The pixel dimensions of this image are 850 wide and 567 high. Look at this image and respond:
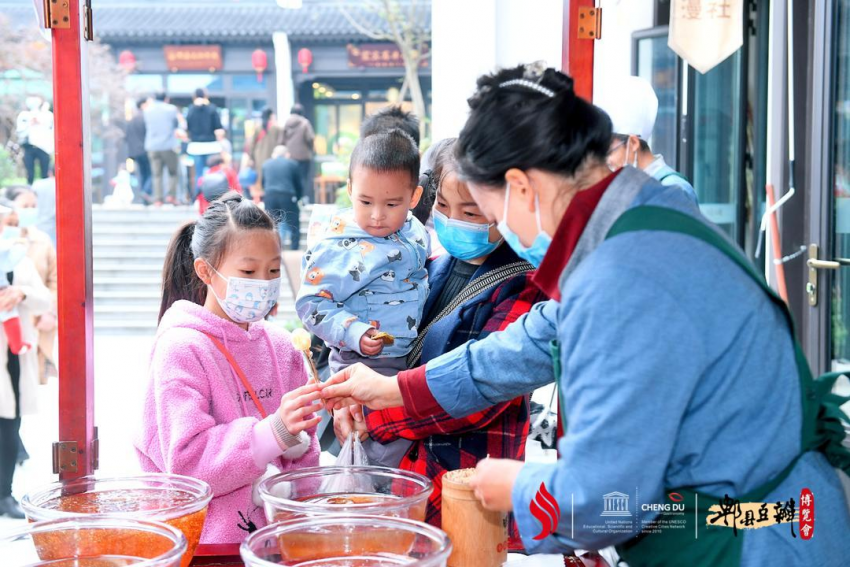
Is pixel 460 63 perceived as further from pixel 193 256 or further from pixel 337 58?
pixel 337 58

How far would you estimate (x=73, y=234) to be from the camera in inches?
67.0

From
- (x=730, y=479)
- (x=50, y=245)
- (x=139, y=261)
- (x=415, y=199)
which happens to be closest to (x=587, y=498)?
(x=730, y=479)

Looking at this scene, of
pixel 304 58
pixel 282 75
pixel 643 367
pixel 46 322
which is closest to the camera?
pixel 643 367

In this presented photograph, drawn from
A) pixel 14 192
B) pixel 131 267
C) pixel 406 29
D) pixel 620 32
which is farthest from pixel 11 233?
pixel 406 29

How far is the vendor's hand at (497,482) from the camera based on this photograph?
120 centimetres

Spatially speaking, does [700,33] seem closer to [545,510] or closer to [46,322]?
[545,510]

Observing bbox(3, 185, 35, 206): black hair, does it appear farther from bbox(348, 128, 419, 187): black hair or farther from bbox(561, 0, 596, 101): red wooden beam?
bbox(561, 0, 596, 101): red wooden beam

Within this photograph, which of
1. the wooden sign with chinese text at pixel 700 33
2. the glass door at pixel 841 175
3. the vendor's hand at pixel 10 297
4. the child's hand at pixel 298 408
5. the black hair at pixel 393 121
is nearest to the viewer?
the child's hand at pixel 298 408

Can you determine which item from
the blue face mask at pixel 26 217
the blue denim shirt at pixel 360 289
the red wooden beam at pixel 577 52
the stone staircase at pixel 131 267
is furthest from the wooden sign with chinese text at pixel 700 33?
the stone staircase at pixel 131 267

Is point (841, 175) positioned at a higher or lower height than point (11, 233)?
higher

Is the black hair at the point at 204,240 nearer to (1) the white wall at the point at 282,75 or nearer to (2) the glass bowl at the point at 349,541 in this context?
(2) the glass bowl at the point at 349,541

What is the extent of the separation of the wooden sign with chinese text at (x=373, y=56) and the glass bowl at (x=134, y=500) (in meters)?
16.9

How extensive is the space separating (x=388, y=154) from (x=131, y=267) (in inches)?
403

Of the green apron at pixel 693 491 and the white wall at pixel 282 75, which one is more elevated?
the white wall at pixel 282 75
